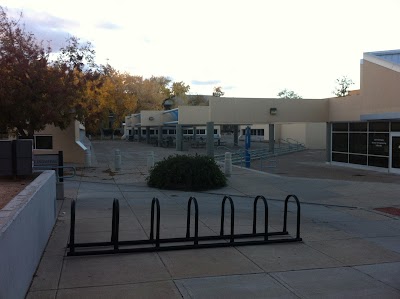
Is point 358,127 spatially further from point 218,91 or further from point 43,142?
point 218,91

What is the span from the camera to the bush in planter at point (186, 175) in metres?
15.0

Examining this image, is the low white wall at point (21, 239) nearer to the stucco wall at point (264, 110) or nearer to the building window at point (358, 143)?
the stucco wall at point (264, 110)

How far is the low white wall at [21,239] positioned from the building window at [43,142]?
2030cm

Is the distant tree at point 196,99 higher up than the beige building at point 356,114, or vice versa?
the distant tree at point 196,99

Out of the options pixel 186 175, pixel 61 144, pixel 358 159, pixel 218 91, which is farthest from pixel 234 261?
pixel 218 91

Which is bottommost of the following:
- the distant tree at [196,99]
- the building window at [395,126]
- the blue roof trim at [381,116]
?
the building window at [395,126]

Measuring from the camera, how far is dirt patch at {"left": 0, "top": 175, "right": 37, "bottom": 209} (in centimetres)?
732

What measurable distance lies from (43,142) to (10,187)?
739 inches

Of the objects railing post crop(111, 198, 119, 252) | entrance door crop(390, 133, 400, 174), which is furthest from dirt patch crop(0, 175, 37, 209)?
entrance door crop(390, 133, 400, 174)

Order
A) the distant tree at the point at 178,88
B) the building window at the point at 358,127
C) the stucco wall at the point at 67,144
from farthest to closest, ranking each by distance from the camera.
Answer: the distant tree at the point at 178,88 → the stucco wall at the point at 67,144 → the building window at the point at 358,127

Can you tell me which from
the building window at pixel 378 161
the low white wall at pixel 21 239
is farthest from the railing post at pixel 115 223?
the building window at pixel 378 161

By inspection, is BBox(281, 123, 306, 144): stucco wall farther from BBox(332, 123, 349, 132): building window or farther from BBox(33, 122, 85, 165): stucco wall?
BBox(33, 122, 85, 165): stucco wall

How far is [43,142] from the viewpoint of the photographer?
2659 centimetres

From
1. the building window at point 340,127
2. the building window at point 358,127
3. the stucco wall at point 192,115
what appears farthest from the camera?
the stucco wall at point 192,115
